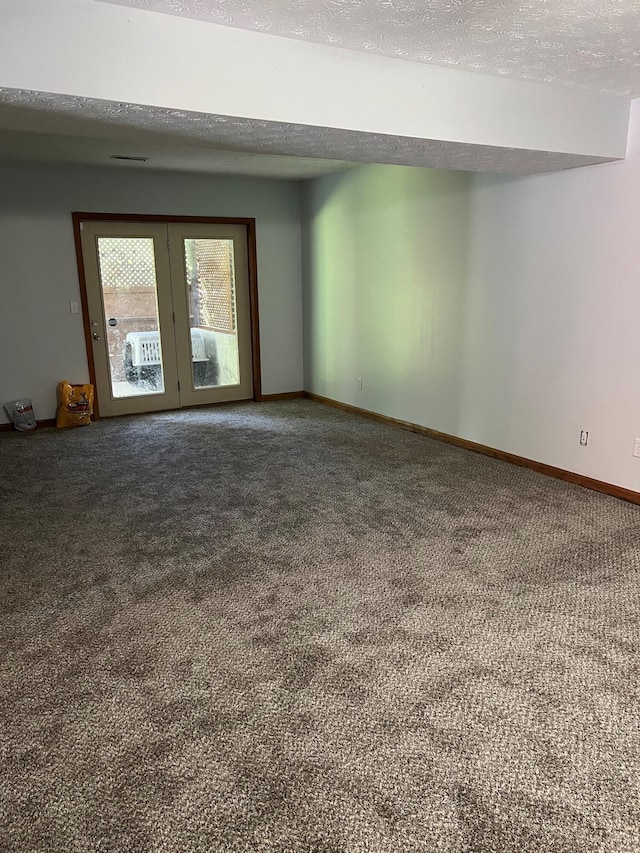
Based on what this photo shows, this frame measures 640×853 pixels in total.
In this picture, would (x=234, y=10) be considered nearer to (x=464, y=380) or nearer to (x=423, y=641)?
(x=423, y=641)

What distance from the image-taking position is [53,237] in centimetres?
578

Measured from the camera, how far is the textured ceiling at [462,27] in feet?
7.23

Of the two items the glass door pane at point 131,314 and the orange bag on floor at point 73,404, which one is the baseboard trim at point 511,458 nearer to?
the glass door pane at point 131,314

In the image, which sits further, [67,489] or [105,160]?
[105,160]

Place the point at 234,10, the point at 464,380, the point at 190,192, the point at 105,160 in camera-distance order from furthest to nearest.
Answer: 1. the point at 190,192
2. the point at 105,160
3. the point at 464,380
4. the point at 234,10

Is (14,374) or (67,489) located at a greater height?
(14,374)

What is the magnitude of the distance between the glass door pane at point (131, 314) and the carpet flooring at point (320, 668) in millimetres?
2435

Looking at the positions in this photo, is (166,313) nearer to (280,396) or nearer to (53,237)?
(53,237)

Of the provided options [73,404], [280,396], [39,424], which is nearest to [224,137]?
[73,404]

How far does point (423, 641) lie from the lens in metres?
2.39

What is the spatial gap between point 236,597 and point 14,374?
4264 millimetres

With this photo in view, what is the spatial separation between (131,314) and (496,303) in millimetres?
3805

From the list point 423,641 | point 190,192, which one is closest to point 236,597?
point 423,641

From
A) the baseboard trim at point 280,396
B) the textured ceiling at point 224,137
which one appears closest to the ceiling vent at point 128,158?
the textured ceiling at point 224,137
